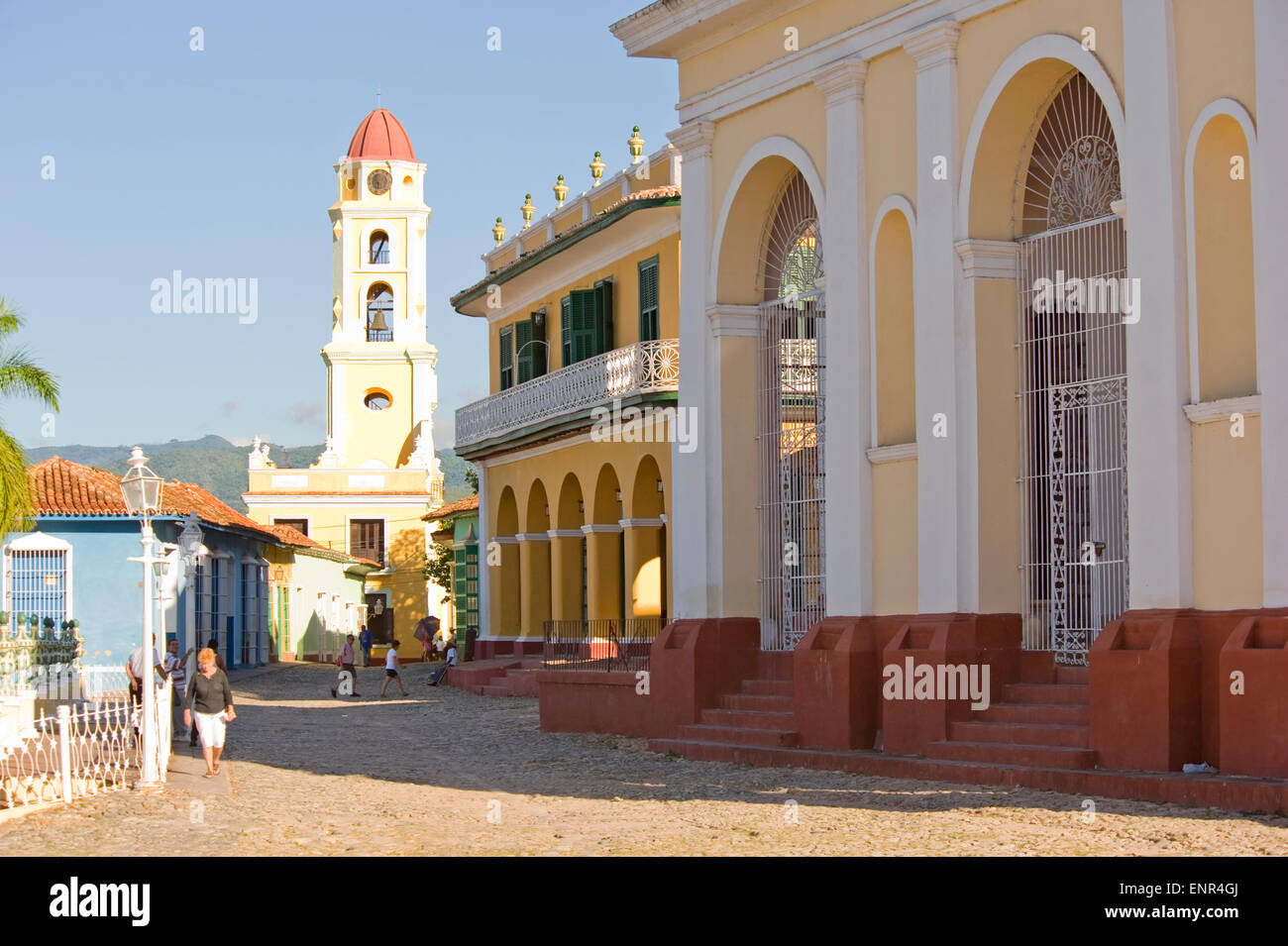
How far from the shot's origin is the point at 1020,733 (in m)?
13.4

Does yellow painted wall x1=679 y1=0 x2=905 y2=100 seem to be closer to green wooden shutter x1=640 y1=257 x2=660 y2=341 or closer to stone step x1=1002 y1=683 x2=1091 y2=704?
stone step x1=1002 y1=683 x2=1091 y2=704

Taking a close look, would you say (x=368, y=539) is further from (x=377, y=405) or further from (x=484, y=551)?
(x=484, y=551)

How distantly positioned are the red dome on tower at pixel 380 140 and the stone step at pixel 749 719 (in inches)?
1711

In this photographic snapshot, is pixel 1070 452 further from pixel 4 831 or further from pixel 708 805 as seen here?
pixel 4 831

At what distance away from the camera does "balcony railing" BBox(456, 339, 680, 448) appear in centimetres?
2436

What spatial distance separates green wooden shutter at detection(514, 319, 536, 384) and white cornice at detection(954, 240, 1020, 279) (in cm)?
1615

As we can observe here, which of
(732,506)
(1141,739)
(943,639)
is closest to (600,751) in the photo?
(732,506)

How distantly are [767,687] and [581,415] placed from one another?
10014 mm

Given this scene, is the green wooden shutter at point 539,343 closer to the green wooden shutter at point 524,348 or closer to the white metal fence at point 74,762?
the green wooden shutter at point 524,348

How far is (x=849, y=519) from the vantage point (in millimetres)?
15742

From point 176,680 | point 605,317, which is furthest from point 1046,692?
point 605,317

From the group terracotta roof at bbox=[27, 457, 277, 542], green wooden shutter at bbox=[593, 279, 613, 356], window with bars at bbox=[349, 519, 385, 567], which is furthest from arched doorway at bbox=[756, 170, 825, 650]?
window with bars at bbox=[349, 519, 385, 567]

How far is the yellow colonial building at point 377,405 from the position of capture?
186 feet
